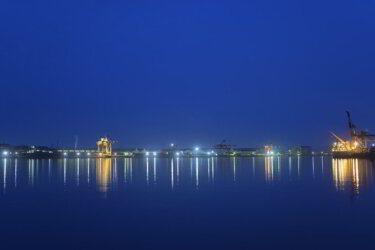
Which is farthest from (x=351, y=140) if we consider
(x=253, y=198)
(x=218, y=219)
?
(x=218, y=219)

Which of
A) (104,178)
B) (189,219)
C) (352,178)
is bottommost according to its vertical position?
→ (189,219)

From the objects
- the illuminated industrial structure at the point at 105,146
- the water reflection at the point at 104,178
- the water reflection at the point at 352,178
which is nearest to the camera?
the water reflection at the point at 352,178

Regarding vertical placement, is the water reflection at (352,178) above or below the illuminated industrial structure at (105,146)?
below

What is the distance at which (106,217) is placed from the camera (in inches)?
661

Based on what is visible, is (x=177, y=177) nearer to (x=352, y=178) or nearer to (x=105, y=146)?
(x=352, y=178)

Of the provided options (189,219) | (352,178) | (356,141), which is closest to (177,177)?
(352,178)

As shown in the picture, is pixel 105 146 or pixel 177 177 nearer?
pixel 177 177

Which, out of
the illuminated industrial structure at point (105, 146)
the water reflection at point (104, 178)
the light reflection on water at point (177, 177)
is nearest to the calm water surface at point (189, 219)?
the water reflection at point (104, 178)

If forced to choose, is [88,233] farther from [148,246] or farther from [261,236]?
[261,236]

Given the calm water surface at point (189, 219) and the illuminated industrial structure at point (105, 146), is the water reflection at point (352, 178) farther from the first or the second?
the illuminated industrial structure at point (105, 146)

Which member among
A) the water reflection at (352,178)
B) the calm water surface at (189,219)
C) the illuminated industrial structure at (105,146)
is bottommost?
the calm water surface at (189,219)

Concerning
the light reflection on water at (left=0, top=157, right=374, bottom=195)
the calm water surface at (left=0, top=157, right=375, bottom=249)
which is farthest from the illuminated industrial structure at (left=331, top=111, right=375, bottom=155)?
the calm water surface at (left=0, top=157, right=375, bottom=249)

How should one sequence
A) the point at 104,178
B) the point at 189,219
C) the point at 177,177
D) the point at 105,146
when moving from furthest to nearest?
the point at 105,146 < the point at 177,177 < the point at 104,178 < the point at 189,219

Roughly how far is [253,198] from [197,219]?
647 centimetres
